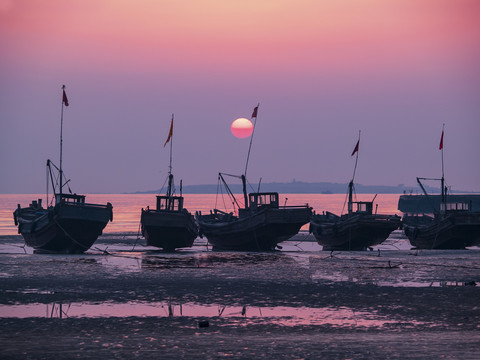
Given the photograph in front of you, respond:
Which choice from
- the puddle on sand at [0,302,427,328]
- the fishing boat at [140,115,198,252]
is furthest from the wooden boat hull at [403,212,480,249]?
the puddle on sand at [0,302,427,328]

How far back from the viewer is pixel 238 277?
2531cm

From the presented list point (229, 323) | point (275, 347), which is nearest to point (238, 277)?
point (229, 323)

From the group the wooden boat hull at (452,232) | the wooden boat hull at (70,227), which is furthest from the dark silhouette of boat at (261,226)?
the wooden boat hull at (452,232)

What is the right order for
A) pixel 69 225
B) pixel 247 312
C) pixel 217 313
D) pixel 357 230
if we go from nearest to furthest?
1. pixel 217 313
2. pixel 247 312
3. pixel 69 225
4. pixel 357 230

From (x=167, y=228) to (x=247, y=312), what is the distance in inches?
1211

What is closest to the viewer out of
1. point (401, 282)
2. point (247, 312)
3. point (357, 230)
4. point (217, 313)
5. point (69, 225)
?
point (217, 313)

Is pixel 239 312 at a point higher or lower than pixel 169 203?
lower

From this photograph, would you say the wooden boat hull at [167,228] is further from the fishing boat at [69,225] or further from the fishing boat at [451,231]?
the fishing boat at [451,231]

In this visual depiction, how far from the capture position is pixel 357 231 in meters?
52.0

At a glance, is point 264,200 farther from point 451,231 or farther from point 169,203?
point 451,231

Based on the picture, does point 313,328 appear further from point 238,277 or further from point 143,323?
point 238,277

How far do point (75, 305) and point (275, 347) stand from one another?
7.65 m

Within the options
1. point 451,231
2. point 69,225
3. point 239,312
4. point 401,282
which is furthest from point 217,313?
point 451,231

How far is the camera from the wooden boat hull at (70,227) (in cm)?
4344
